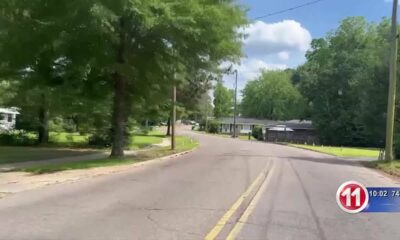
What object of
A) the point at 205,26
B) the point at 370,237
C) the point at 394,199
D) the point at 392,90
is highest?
the point at 205,26

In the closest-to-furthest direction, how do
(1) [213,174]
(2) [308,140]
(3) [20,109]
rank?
(1) [213,174] → (3) [20,109] → (2) [308,140]

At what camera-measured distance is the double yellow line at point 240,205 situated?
899cm

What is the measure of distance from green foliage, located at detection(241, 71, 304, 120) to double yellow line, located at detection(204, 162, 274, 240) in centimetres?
10600

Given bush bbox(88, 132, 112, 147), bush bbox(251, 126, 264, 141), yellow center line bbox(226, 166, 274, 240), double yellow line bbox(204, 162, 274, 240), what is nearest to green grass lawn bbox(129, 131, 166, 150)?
bush bbox(88, 132, 112, 147)

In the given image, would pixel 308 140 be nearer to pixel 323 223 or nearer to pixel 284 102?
pixel 284 102

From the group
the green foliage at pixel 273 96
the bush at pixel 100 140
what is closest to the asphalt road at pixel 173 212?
the bush at pixel 100 140

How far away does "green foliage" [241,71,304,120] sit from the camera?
130750 mm

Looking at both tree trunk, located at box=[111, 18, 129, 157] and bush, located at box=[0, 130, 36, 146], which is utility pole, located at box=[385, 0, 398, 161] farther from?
bush, located at box=[0, 130, 36, 146]

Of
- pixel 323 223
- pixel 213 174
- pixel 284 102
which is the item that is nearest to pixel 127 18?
pixel 213 174

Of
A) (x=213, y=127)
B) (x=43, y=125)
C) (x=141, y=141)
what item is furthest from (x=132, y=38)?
(x=213, y=127)

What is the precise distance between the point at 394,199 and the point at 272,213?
12.8ft

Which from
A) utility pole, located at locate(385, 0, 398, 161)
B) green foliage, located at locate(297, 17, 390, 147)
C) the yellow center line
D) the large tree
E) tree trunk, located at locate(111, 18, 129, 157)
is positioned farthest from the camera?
green foliage, located at locate(297, 17, 390, 147)

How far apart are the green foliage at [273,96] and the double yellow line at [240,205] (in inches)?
4173

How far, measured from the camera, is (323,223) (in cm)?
1036
